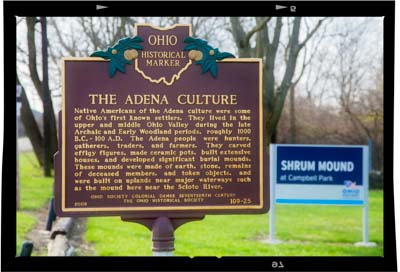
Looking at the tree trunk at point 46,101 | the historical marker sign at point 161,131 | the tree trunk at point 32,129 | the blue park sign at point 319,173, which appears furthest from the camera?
the tree trunk at point 32,129

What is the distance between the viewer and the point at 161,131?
6.09 meters

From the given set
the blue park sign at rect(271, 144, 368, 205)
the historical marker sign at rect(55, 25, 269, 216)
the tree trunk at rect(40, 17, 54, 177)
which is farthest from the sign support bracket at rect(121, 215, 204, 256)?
the tree trunk at rect(40, 17, 54, 177)

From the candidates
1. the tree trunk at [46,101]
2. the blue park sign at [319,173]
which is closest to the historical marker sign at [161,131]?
the blue park sign at [319,173]

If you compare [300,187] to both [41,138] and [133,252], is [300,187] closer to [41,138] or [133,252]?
[133,252]

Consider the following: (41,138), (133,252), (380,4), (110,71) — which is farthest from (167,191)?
(41,138)

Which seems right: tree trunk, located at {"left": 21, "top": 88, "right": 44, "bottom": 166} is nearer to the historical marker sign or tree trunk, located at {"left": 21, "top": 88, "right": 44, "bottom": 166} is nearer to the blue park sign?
the blue park sign

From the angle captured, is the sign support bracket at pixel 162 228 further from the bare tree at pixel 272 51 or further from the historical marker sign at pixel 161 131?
the bare tree at pixel 272 51

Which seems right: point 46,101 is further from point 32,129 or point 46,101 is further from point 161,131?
point 161,131

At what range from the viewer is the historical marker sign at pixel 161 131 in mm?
6051

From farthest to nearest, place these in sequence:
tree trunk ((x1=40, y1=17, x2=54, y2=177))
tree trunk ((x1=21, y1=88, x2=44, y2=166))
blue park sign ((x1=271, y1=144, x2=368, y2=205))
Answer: tree trunk ((x1=21, y1=88, x2=44, y2=166)) < tree trunk ((x1=40, y1=17, x2=54, y2=177)) < blue park sign ((x1=271, y1=144, x2=368, y2=205))

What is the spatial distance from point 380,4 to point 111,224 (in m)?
5.61

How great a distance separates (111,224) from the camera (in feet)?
35.4

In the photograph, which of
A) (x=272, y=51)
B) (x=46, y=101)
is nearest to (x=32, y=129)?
(x=46, y=101)

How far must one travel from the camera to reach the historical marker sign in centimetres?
605
